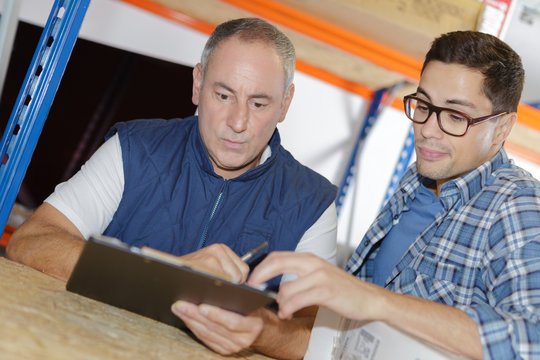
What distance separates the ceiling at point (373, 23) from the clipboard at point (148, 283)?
1245mm

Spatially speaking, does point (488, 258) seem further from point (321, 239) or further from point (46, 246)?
point (46, 246)

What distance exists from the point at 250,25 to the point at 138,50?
141 cm

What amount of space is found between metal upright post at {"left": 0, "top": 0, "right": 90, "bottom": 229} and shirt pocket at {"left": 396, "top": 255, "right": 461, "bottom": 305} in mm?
1121

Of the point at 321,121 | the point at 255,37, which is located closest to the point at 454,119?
the point at 255,37

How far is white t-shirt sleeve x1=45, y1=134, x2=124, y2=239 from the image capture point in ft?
4.61

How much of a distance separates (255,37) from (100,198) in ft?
2.20

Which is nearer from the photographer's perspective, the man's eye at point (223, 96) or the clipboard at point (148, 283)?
the clipboard at point (148, 283)

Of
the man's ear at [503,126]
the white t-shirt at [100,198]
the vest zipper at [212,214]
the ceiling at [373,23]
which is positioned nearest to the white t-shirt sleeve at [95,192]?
the white t-shirt at [100,198]

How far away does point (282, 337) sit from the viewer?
114 centimetres

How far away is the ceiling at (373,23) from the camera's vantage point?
5.83 feet

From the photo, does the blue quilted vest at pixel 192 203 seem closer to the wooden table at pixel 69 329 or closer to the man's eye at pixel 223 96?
the man's eye at pixel 223 96

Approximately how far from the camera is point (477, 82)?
57.2 inches

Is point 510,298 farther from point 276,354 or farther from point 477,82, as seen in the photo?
point 477,82

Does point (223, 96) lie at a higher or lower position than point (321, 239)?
higher
